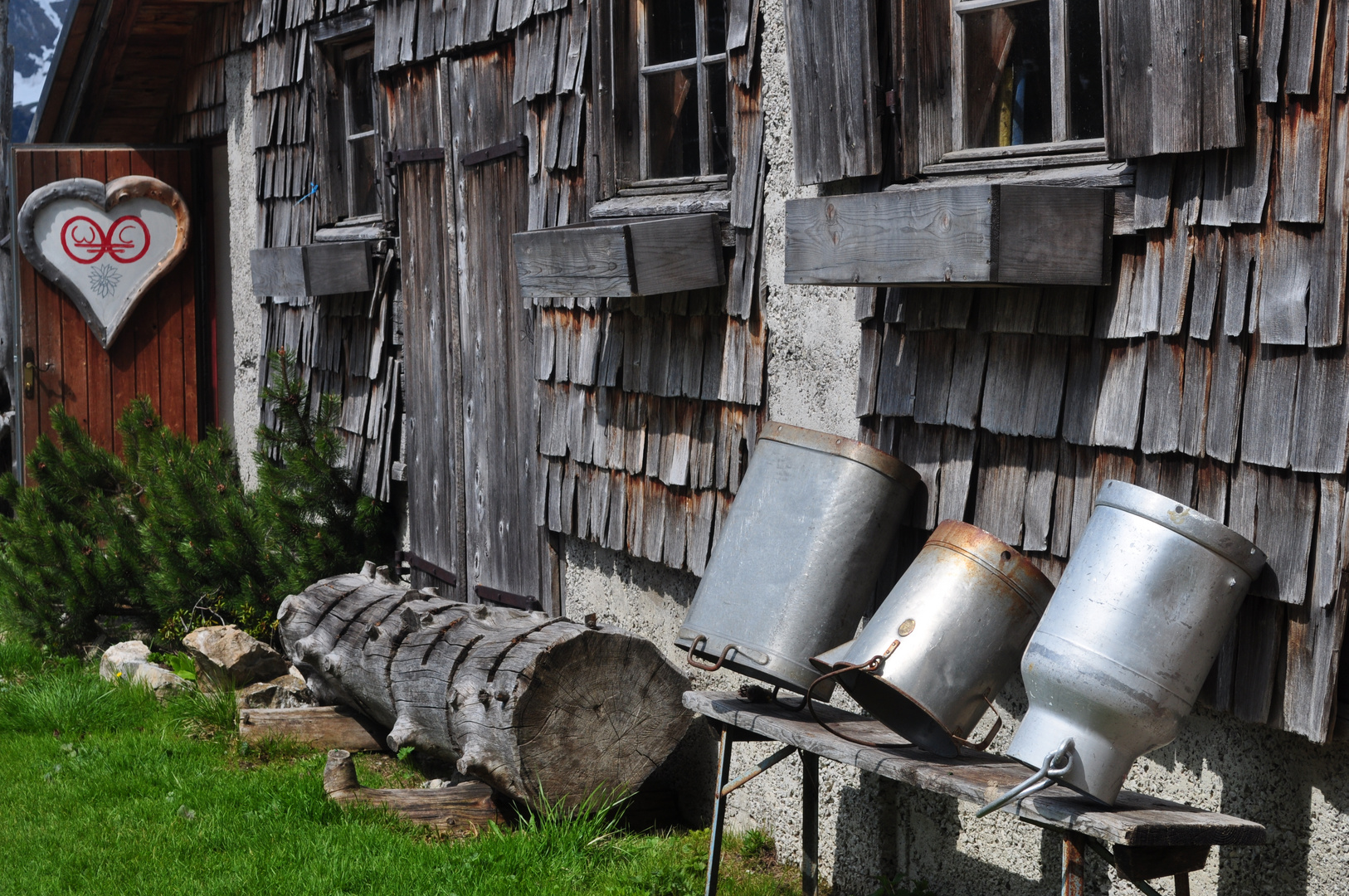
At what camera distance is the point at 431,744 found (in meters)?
4.50

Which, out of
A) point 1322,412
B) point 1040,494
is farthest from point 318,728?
point 1322,412

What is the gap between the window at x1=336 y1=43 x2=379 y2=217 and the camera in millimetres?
6816

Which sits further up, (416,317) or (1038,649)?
(416,317)

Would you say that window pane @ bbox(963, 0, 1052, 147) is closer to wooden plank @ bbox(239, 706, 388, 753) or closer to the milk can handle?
the milk can handle

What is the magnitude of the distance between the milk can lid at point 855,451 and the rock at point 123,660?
395 centimetres

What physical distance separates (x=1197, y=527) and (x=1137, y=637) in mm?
237

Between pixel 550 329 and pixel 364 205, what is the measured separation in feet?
7.92

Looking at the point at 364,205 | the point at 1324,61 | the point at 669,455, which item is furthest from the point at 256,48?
the point at 1324,61

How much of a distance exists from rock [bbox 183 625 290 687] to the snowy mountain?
2439cm

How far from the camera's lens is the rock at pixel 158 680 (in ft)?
18.9

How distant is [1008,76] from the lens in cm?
324

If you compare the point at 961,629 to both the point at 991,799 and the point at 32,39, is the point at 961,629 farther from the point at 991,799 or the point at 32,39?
the point at 32,39

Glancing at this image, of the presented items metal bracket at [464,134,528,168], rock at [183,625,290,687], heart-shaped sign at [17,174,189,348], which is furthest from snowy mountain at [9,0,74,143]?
metal bracket at [464,134,528,168]

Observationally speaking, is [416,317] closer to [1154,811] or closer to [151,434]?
[151,434]
